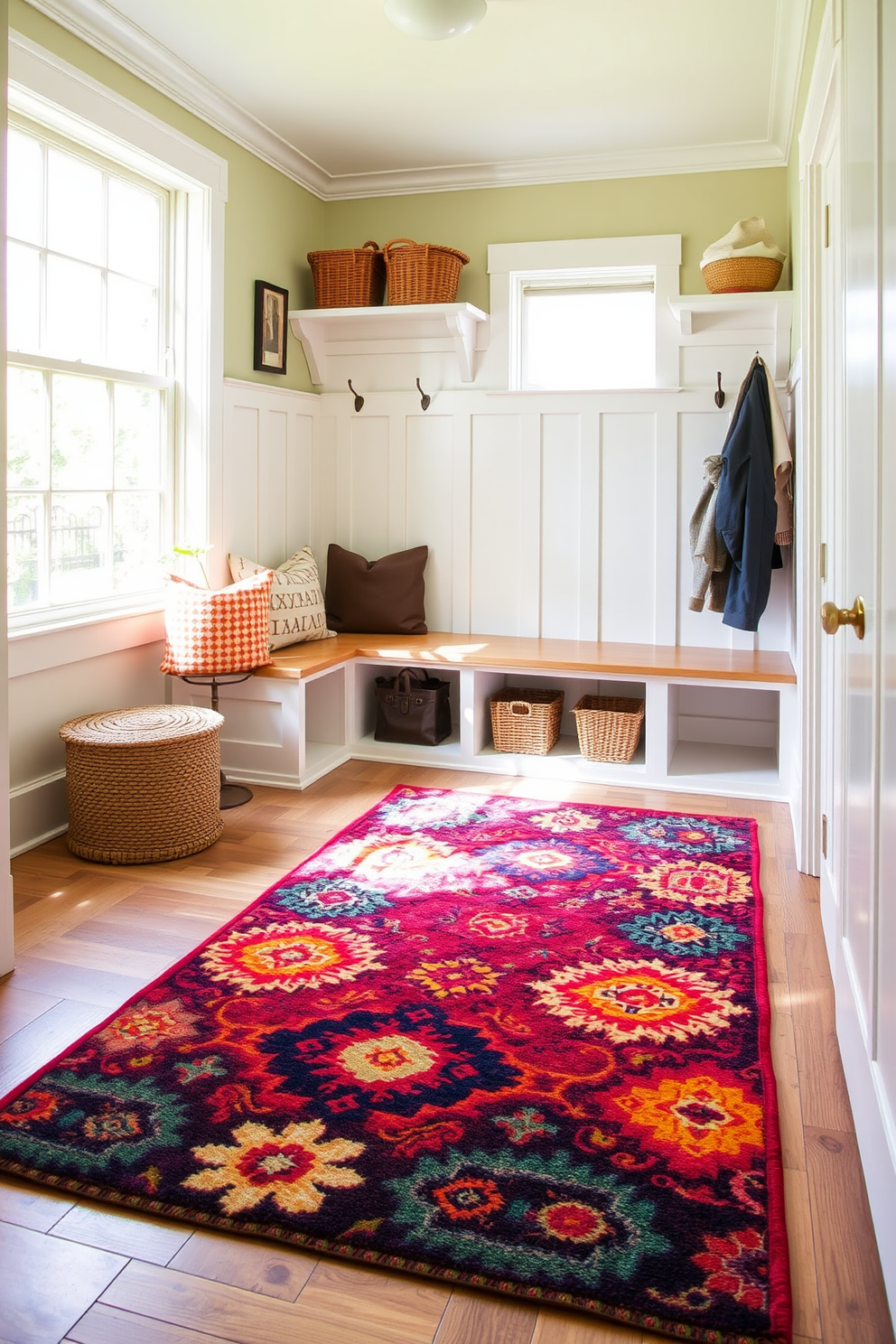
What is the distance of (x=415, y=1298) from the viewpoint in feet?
4.91

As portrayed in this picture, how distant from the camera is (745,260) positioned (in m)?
4.00

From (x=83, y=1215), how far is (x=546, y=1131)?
770 millimetres

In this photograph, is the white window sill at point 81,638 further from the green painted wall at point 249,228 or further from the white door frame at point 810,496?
the white door frame at point 810,496

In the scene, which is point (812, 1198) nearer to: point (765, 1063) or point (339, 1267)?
point (765, 1063)

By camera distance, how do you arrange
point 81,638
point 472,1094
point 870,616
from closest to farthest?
point 870,616 < point 472,1094 < point 81,638

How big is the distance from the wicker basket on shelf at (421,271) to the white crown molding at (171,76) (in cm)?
56

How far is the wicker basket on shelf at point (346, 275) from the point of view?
459 centimetres

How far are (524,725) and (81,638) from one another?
1.73 meters

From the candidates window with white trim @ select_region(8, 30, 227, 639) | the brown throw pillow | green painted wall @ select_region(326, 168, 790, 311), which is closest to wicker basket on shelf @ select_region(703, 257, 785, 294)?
green painted wall @ select_region(326, 168, 790, 311)

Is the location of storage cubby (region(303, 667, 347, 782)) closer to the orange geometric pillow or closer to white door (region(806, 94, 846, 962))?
the orange geometric pillow

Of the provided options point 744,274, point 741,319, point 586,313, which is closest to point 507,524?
point 586,313

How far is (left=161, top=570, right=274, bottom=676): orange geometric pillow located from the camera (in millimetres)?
3570

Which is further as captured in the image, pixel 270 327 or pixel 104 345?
pixel 270 327

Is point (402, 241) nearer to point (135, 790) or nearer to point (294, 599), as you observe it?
point (294, 599)
